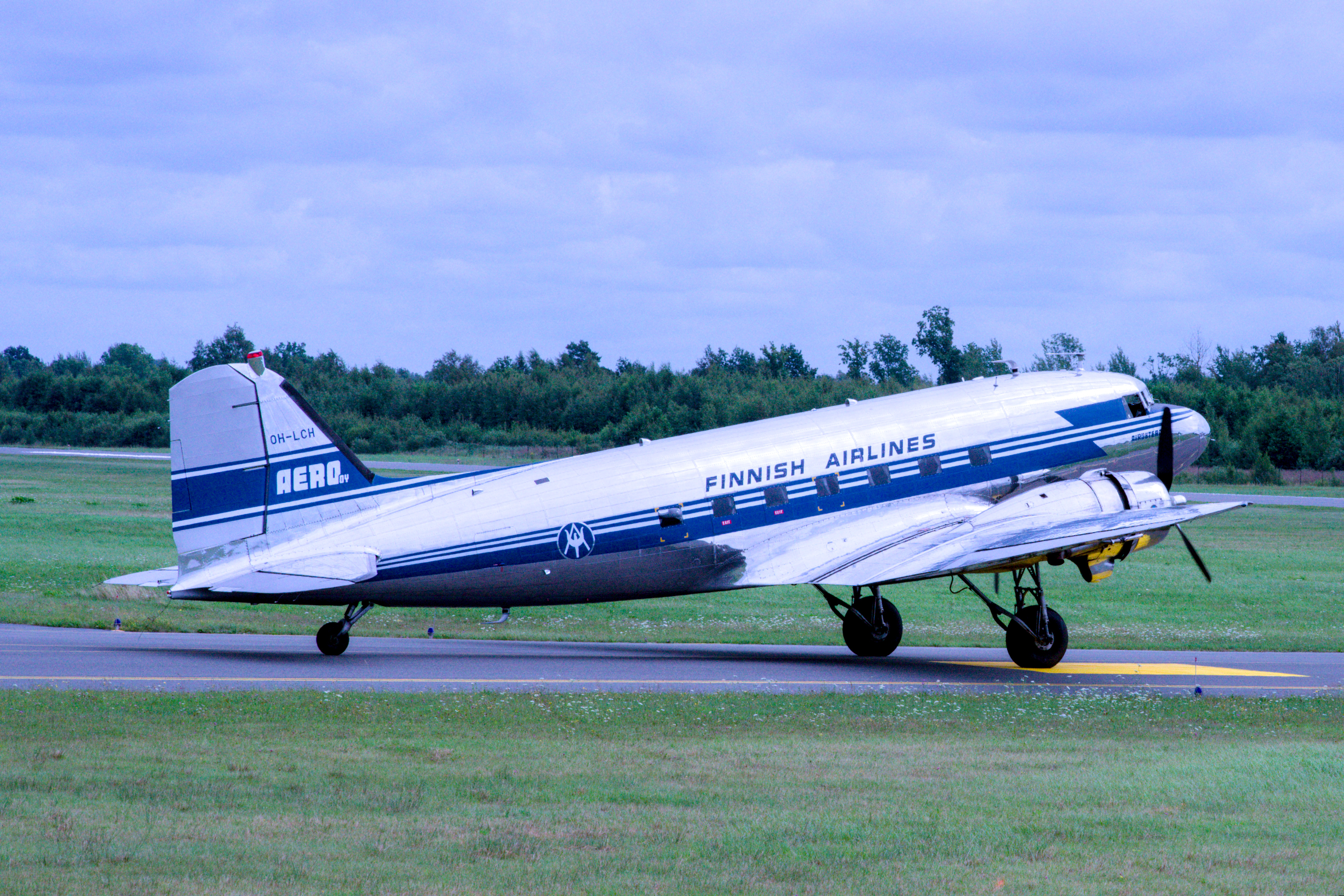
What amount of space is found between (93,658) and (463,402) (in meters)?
100

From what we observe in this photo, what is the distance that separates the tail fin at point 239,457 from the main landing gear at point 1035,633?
1061 centimetres

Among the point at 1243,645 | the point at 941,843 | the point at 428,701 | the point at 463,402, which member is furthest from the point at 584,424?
the point at 941,843

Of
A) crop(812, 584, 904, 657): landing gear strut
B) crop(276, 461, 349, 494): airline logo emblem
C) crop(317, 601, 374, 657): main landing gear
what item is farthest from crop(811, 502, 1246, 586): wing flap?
crop(276, 461, 349, 494): airline logo emblem

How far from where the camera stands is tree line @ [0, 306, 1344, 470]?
288 ft

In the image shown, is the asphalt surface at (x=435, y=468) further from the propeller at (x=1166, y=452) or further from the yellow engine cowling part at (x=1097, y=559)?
the yellow engine cowling part at (x=1097, y=559)

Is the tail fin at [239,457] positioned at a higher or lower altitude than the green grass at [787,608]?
higher

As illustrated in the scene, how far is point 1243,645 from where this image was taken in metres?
26.8

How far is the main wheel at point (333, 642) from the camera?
71.5 ft

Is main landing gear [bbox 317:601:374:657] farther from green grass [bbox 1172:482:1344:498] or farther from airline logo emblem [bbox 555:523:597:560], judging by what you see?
green grass [bbox 1172:482:1344:498]

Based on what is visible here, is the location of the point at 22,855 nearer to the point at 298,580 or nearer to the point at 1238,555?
the point at 298,580

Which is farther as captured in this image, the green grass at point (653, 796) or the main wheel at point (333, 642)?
the main wheel at point (333, 642)

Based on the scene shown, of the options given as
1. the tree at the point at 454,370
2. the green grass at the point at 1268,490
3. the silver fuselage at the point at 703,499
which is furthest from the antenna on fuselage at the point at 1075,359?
the tree at the point at 454,370

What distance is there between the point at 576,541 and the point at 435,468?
6666 centimetres

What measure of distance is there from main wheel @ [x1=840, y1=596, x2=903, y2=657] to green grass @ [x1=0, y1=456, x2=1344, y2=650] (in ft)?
8.79
